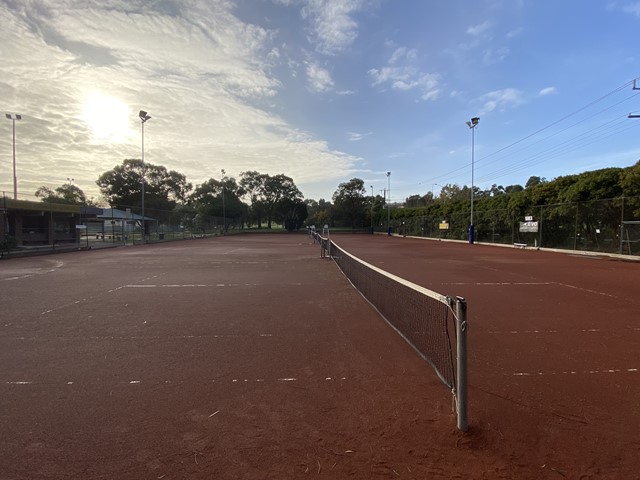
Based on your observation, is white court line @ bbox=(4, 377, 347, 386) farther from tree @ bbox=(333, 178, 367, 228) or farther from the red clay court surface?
tree @ bbox=(333, 178, 367, 228)

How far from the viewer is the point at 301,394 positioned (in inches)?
159

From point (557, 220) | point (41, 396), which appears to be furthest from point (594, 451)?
point (557, 220)

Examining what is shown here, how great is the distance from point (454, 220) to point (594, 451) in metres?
38.0

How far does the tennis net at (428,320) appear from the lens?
3.29m

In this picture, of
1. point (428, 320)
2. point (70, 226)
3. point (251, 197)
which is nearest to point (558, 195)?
point (428, 320)

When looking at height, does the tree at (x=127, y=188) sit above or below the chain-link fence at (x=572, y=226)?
above

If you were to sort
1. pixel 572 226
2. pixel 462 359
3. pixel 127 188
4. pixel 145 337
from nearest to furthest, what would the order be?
pixel 462 359 < pixel 145 337 < pixel 572 226 < pixel 127 188

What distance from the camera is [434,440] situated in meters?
3.18

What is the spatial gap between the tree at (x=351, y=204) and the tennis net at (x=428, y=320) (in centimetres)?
7415

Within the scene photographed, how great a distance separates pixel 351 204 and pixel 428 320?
260 feet

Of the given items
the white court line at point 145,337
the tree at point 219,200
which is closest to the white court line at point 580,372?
the white court line at point 145,337

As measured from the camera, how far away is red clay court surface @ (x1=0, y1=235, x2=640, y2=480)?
9.55 ft

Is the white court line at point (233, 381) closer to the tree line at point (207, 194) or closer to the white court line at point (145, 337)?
the white court line at point (145, 337)

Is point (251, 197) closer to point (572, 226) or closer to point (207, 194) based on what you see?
point (207, 194)
